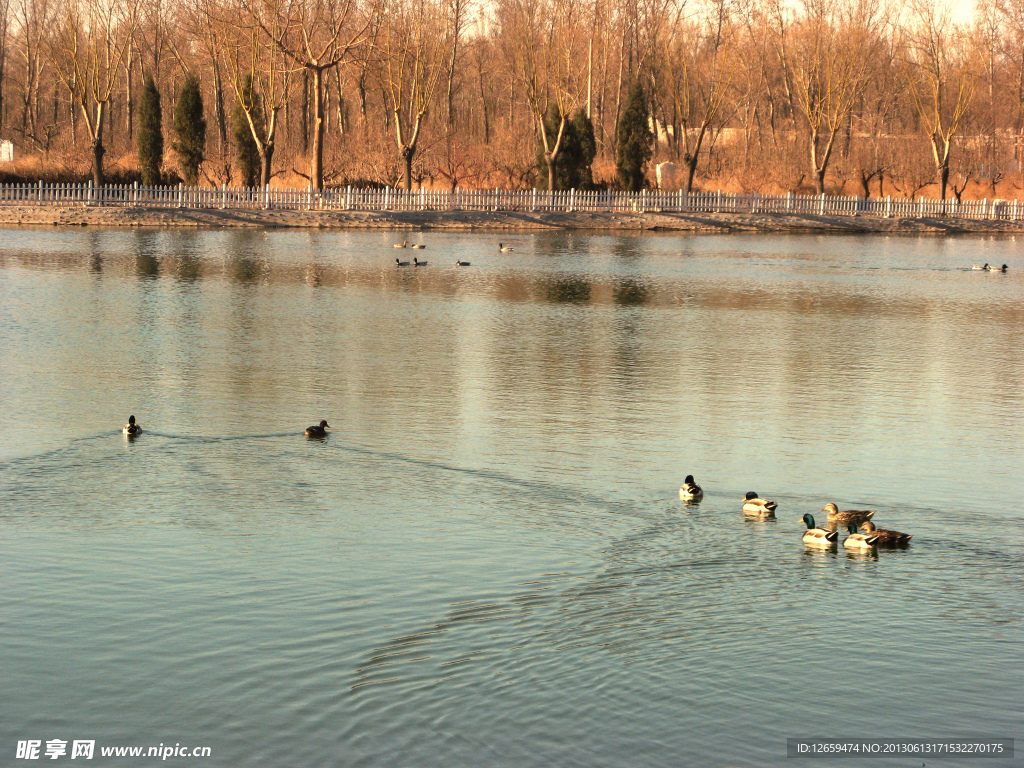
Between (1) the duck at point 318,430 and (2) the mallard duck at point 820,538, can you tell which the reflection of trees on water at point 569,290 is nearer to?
(1) the duck at point 318,430

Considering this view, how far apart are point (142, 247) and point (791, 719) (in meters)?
34.6

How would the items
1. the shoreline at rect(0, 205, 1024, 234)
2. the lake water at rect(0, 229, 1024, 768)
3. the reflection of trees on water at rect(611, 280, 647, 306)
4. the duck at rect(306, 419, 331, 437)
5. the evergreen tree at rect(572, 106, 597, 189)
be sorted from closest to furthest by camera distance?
the lake water at rect(0, 229, 1024, 768) → the duck at rect(306, 419, 331, 437) → the reflection of trees on water at rect(611, 280, 647, 306) → the shoreline at rect(0, 205, 1024, 234) → the evergreen tree at rect(572, 106, 597, 189)

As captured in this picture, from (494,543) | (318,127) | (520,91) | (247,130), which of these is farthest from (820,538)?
(520,91)

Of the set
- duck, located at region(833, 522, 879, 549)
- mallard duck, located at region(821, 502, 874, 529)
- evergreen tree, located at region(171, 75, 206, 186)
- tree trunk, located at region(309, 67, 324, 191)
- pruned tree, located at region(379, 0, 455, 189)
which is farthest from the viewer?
pruned tree, located at region(379, 0, 455, 189)

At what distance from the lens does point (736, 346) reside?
2016 centimetres

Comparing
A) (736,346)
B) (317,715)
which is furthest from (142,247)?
(317,715)

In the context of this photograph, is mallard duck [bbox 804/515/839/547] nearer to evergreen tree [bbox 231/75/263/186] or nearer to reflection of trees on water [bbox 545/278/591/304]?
reflection of trees on water [bbox 545/278/591/304]

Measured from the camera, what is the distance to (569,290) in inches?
1131

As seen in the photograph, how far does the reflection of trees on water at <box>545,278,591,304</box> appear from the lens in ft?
87.9

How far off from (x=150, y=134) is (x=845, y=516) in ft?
164

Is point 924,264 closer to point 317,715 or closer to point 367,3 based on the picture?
point 367,3

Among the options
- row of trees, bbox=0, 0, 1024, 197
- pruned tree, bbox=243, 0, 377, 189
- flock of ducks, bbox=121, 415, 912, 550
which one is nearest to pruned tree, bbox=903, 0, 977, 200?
row of trees, bbox=0, 0, 1024, 197

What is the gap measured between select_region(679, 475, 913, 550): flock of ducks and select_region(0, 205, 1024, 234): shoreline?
140 ft

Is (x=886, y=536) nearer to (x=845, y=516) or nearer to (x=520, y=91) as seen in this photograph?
(x=845, y=516)
